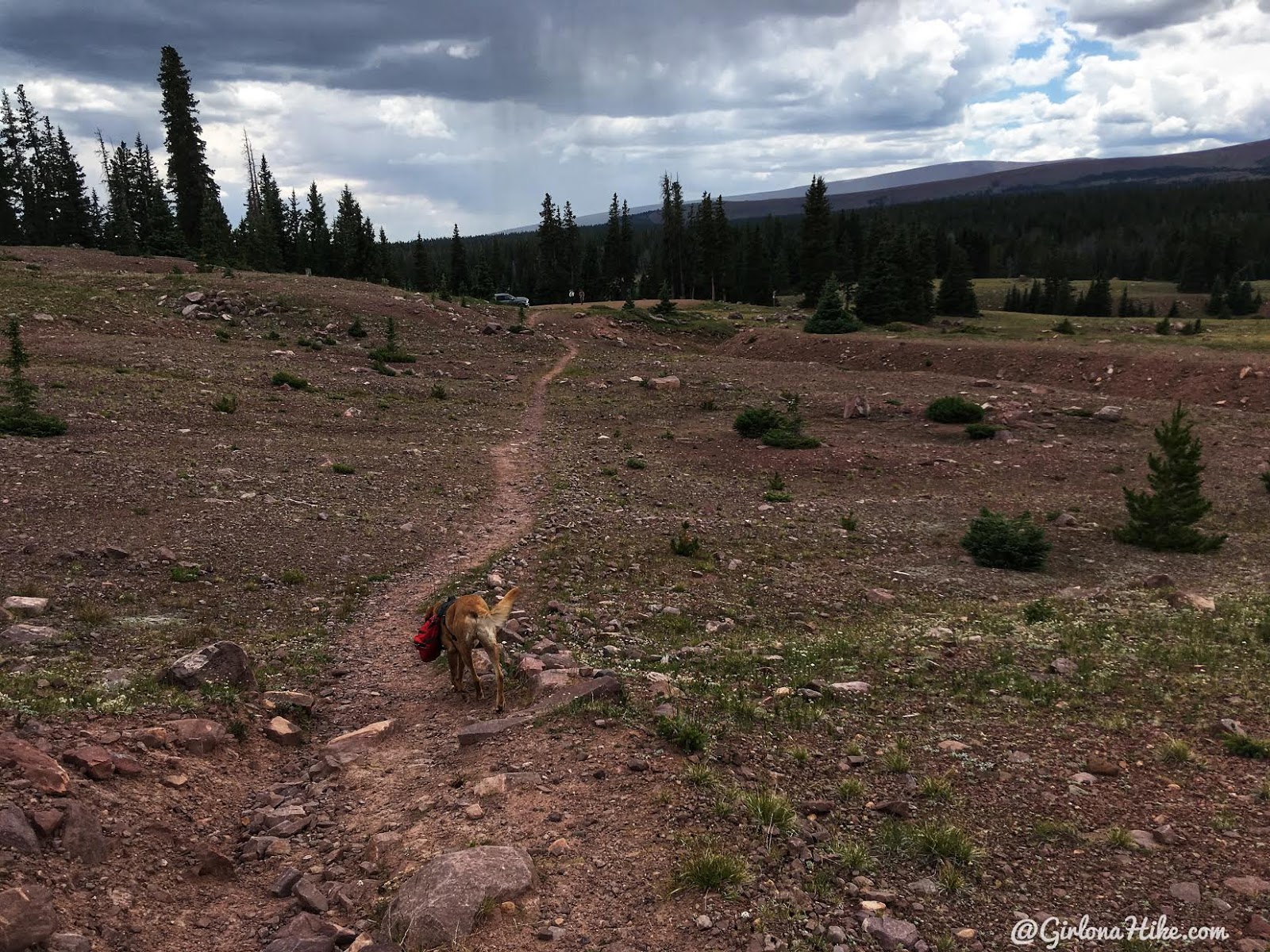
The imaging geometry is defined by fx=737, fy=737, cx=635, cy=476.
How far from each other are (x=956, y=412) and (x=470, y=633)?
85.7 ft

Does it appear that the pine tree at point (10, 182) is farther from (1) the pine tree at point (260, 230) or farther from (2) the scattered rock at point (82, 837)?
(2) the scattered rock at point (82, 837)

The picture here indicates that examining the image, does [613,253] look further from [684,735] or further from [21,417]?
[684,735]

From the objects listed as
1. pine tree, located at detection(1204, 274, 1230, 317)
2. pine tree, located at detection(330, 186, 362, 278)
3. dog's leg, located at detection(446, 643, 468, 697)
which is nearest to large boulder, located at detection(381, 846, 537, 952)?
dog's leg, located at detection(446, 643, 468, 697)

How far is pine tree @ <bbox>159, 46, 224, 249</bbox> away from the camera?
6569 cm

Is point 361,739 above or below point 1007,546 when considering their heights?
above

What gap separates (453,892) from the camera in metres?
5.16

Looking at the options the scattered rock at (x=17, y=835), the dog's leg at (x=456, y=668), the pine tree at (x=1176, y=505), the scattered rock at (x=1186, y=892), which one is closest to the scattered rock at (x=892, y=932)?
the scattered rock at (x=1186, y=892)

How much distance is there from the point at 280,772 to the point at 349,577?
6082 mm

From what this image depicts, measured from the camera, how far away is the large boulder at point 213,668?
8.66 metres

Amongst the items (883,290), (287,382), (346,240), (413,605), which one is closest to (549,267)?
(346,240)

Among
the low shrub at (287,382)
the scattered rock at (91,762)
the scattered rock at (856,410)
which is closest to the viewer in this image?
the scattered rock at (91,762)

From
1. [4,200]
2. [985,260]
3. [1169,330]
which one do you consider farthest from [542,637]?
[985,260]

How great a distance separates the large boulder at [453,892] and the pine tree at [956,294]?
70.0 meters

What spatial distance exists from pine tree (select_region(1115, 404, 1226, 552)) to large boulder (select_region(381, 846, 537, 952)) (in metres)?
17.1
